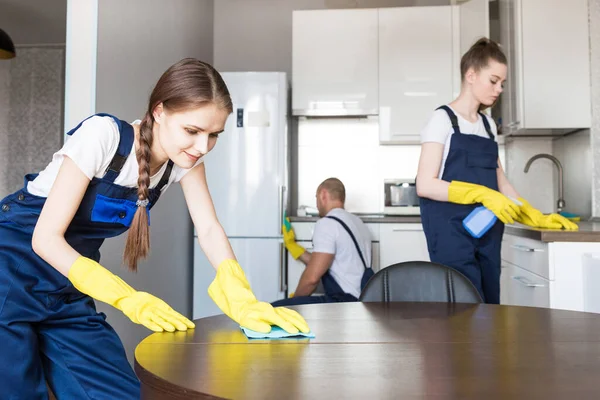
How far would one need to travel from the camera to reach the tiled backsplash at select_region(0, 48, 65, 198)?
6.41 metres

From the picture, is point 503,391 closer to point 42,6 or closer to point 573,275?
point 573,275

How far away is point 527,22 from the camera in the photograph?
346cm

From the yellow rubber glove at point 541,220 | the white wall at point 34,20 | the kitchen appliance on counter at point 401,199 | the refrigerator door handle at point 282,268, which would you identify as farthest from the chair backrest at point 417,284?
the white wall at point 34,20

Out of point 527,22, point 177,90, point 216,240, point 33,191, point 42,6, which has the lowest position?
point 216,240

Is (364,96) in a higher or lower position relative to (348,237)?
higher

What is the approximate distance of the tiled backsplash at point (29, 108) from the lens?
21.0 feet

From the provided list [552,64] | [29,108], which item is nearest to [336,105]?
[552,64]

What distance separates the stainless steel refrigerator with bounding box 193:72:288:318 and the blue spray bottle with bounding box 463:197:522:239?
199cm

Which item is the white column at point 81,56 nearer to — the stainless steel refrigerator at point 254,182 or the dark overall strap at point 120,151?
the dark overall strap at point 120,151

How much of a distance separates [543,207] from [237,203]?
206cm

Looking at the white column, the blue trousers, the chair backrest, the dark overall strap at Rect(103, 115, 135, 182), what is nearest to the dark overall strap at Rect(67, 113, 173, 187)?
the dark overall strap at Rect(103, 115, 135, 182)

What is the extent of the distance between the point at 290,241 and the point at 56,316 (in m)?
2.50

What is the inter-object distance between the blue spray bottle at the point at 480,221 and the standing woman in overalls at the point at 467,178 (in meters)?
0.02

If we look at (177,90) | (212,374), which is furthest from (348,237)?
(212,374)
